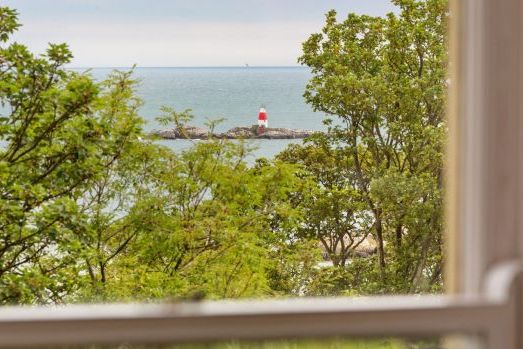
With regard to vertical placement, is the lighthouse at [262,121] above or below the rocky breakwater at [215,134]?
above

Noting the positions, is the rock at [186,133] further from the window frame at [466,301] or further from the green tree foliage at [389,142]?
the window frame at [466,301]

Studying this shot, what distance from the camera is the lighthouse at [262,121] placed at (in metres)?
3.26

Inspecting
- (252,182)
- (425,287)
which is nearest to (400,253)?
(425,287)

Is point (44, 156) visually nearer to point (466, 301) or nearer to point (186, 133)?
point (186, 133)

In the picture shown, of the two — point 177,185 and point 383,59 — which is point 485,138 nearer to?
point 177,185

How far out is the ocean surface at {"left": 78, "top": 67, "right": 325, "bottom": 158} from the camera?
3098 millimetres

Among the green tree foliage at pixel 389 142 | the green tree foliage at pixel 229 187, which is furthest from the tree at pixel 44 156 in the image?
the green tree foliage at pixel 389 142

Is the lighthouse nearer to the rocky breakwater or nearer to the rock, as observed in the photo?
the rocky breakwater

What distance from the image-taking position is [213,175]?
10.3 ft

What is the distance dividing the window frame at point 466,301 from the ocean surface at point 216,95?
8.04 feet

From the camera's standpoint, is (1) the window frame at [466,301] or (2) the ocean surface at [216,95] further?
(2) the ocean surface at [216,95]

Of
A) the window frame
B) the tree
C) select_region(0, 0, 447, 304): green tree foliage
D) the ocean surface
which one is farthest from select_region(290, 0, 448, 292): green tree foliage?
the window frame

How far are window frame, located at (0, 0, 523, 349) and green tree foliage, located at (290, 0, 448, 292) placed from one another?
9.22 feet

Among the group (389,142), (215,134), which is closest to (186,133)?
(215,134)
